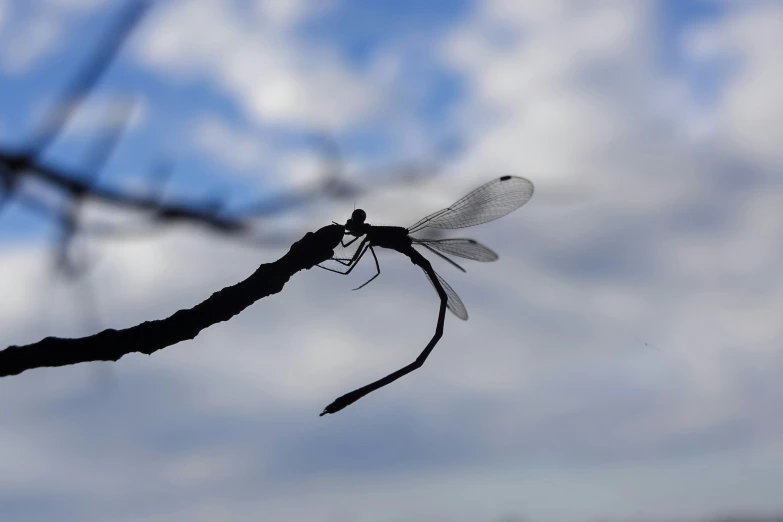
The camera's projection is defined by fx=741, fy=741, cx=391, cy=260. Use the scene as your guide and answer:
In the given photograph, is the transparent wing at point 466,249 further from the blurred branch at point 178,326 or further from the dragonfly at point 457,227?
the blurred branch at point 178,326

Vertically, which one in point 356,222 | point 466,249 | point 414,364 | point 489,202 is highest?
point 489,202

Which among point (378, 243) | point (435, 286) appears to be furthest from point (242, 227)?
point (435, 286)

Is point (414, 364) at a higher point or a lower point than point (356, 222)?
lower

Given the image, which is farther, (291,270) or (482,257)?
(482,257)

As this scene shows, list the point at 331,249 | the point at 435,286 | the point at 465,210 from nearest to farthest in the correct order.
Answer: the point at 331,249
the point at 435,286
the point at 465,210

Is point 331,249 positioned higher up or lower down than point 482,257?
lower down

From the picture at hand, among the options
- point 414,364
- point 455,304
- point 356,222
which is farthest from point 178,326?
point 455,304

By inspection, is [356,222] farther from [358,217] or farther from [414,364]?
[414,364]

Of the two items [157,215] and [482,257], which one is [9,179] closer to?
Answer: [157,215]

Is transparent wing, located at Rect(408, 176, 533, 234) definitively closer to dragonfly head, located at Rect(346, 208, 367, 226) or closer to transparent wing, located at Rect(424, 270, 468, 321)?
transparent wing, located at Rect(424, 270, 468, 321)
